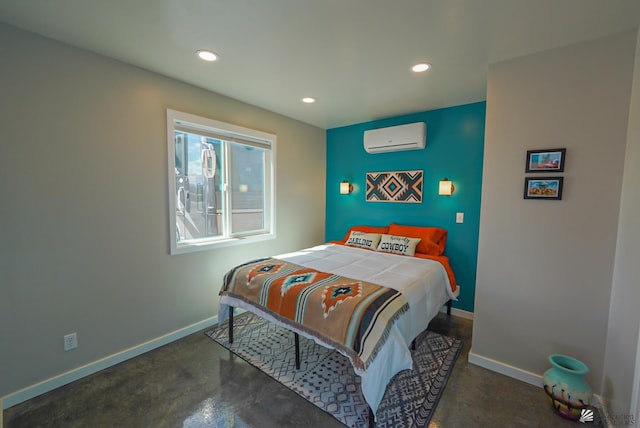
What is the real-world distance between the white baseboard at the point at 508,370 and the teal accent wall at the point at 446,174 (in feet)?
3.35

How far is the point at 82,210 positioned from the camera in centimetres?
205

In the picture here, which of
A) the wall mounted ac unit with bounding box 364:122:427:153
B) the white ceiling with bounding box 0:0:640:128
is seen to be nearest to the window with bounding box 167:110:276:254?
the white ceiling with bounding box 0:0:640:128

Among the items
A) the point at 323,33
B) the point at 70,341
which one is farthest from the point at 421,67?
the point at 70,341

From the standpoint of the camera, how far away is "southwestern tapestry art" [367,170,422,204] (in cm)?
353

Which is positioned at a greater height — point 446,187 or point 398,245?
point 446,187

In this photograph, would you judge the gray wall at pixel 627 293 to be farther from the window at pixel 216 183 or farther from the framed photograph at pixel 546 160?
the window at pixel 216 183

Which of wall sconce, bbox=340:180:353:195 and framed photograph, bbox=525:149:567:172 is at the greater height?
framed photograph, bbox=525:149:567:172

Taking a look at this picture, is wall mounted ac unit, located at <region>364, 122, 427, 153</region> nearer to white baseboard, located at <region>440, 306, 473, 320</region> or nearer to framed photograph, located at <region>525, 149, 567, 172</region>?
framed photograph, located at <region>525, 149, 567, 172</region>

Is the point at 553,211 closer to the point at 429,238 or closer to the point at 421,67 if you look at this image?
the point at 429,238

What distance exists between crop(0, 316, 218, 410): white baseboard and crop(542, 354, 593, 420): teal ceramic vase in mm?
3013

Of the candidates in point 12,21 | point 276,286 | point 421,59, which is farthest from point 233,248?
point 421,59

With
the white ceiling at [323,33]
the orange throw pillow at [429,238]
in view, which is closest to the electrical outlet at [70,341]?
the white ceiling at [323,33]

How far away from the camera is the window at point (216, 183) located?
2.67 meters

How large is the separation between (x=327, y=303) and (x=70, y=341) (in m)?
1.99
